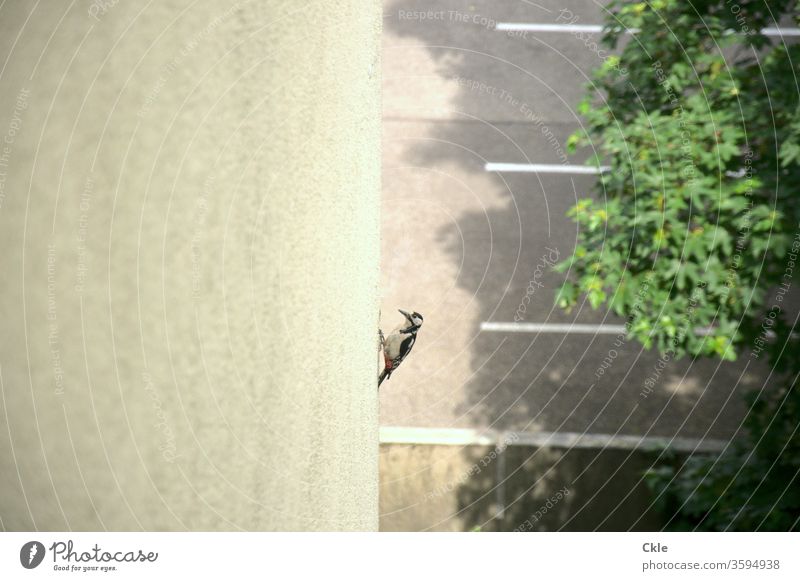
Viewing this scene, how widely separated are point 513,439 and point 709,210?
2569mm

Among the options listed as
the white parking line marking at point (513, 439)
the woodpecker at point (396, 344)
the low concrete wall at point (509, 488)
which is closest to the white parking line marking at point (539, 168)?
the white parking line marking at point (513, 439)

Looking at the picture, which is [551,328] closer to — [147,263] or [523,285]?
[523,285]

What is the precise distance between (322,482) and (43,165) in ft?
1.56

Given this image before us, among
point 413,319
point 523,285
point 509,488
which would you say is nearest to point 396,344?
point 413,319

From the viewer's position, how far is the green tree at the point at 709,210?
125 inches

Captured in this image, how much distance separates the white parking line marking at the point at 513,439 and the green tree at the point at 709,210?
1761 millimetres

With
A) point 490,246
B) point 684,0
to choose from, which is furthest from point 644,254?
point 490,246

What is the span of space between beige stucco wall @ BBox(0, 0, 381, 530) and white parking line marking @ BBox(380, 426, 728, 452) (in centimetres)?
478

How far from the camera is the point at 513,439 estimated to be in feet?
18.0

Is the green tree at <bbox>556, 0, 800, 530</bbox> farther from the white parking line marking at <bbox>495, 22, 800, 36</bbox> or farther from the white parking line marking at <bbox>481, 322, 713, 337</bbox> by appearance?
the white parking line marking at <bbox>495, 22, 800, 36</bbox>

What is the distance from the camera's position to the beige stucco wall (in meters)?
0.67

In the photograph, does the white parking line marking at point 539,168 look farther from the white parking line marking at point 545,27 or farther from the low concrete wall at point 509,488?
the low concrete wall at point 509,488

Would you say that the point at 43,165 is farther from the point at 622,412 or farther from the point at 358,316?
the point at 622,412
